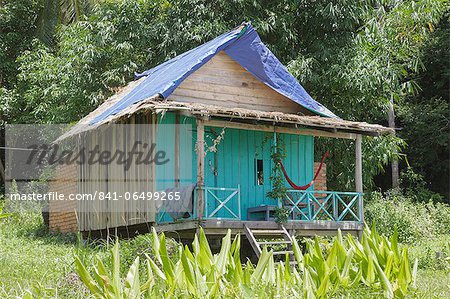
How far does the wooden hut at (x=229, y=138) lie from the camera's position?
1140 centimetres

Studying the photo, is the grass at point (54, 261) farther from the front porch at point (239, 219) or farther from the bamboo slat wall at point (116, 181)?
the front porch at point (239, 219)

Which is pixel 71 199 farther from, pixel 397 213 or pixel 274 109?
pixel 397 213

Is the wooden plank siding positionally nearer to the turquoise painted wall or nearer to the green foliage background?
the turquoise painted wall

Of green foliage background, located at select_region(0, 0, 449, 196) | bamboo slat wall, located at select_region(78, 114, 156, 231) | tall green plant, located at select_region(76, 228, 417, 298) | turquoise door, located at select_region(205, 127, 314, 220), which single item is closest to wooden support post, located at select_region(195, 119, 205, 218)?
turquoise door, located at select_region(205, 127, 314, 220)

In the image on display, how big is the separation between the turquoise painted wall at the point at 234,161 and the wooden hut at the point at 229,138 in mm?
19

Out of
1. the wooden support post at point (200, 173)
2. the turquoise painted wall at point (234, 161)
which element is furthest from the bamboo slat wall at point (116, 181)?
the wooden support post at point (200, 173)

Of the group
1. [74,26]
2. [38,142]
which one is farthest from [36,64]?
[38,142]

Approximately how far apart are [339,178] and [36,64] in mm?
9512

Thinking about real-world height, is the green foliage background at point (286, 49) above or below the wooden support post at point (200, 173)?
above

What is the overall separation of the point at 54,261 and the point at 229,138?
436 centimetres

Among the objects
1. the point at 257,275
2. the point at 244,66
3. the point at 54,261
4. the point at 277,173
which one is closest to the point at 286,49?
the point at 244,66

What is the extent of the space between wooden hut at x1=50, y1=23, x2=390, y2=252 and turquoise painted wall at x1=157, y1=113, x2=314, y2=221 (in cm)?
2

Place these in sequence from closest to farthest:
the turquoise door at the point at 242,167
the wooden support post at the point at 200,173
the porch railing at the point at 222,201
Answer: the wooden support post at the point at 200,173 → the porch railing at the point at 222,201 → the turquoise door at the point at 242,167

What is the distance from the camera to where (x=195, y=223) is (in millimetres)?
10828
